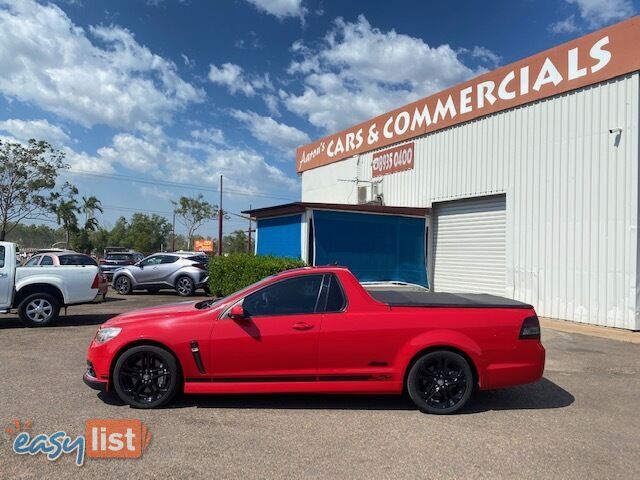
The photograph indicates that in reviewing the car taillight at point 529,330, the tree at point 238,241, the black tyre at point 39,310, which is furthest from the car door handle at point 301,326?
the tree at point 238,241

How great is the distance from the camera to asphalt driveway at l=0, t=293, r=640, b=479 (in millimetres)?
4043

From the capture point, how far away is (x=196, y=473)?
12.9ft

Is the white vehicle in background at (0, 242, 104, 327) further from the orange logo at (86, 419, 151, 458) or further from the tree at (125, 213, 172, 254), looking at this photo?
the tree at (125, 213, 172, 254)

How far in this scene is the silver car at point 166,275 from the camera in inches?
752

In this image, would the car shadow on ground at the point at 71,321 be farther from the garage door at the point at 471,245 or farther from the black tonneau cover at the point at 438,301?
the garage door at the point at 471,245

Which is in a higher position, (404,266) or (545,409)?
(404,266)

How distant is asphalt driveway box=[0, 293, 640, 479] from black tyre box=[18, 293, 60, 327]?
413 centimetres

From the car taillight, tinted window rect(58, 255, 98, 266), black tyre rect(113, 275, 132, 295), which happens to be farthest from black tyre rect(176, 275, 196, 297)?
the car taillight

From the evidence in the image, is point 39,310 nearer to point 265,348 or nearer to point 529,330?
point 265,348

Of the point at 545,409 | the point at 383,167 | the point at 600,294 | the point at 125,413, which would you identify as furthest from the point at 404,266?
the point at 125,413

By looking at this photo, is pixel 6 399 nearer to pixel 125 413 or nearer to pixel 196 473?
pixel 125 413

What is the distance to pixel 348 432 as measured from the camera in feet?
15.9

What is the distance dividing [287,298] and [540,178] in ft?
33.4

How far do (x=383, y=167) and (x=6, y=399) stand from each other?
16.3m
